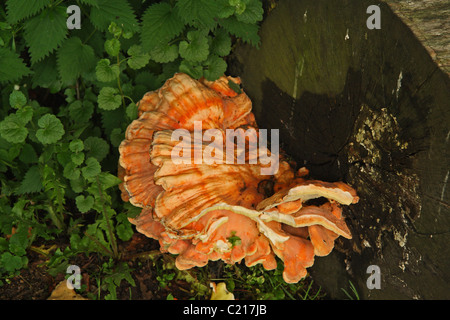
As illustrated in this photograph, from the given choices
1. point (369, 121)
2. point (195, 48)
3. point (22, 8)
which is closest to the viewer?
point (369, 121)

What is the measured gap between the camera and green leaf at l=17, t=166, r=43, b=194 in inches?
147

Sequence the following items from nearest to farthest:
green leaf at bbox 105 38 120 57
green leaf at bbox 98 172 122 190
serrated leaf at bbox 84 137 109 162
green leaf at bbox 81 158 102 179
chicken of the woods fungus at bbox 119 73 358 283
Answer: chicken of the woods fungus at bbox 119 73 358 283, green leaf at bbox 105 38 120 57, green leaf at bbox 81 158 102 179, green leaf at bbox 98 172 122 190, serrated leaf at bbox 84 137 109 162

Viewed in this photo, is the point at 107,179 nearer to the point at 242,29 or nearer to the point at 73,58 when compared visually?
the point at 73,58

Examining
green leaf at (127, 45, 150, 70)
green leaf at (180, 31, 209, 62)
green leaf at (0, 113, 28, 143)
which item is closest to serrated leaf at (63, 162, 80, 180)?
green leaf at (0, 113, 28, 143)

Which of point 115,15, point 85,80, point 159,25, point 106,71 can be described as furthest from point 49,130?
point 159,25

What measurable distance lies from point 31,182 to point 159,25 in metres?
1.81

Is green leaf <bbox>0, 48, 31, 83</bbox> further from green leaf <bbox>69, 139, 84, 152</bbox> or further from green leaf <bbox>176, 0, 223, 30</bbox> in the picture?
green leaf <bbox>176, 0, 223, 30</bbox>

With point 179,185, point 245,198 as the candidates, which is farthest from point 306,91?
point 179,185

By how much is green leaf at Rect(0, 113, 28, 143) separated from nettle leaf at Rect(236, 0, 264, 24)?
1.93m

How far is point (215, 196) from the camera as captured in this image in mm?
3002

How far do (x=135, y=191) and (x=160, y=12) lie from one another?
1.40 m

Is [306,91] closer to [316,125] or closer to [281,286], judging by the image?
[316,125]

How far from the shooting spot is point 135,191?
326 centimetres

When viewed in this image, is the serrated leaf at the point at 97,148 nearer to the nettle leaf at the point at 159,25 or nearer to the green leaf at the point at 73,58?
the green leaf at the point at 73,58
